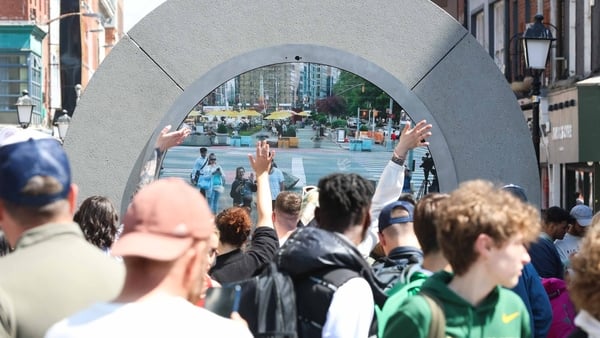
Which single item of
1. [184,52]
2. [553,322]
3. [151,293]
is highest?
[184,52]

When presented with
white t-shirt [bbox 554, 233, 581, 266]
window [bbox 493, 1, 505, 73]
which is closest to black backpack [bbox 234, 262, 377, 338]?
white t-shirt [bbox 554, 233, 581, 266]

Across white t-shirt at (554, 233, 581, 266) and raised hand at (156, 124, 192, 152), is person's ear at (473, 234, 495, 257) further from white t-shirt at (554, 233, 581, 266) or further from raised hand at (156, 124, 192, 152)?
white t-shirt at (554, 233, 581, 266)

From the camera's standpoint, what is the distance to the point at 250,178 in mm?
9055

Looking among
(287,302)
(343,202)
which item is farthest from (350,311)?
(343,202)

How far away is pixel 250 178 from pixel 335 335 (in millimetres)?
4745

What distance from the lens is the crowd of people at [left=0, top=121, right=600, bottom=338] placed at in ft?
9.70

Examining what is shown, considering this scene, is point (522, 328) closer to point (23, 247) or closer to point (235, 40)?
point (23, 247)

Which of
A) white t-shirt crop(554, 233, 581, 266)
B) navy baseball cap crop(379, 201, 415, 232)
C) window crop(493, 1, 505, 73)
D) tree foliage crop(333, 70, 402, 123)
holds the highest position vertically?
window crop(493, 1, 505, 73)

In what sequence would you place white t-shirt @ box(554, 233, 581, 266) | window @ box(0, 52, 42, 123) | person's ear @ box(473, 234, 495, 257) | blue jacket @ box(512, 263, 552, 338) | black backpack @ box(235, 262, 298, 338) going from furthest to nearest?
window @ box(0, 52, 42, 123)
white t-shirt @ box(554, 233, 581, 266)
blue jacket @ box(512, 263, 552, 338)
black backpack @ box(235, 262, 298, 338)
person's ear @ box(473, 234, 495, 257)

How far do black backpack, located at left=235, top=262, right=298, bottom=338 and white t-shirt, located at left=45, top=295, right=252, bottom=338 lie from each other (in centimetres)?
131

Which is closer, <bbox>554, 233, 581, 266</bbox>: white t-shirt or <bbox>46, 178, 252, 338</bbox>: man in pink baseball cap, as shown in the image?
<bbox>46, 178, 252, 338</bbox>: man in pink baseball cap

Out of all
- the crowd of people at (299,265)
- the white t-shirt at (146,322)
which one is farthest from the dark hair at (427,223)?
the white t-shirt at (146,322)

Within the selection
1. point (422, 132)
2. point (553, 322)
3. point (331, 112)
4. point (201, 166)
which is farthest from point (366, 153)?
point (553, 322)

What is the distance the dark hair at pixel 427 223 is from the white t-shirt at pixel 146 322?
72.8 inches
